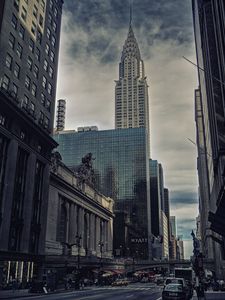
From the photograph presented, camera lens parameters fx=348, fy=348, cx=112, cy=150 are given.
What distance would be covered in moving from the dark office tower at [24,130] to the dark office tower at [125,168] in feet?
411

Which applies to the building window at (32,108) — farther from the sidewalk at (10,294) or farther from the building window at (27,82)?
the sidewalk at (10,294)

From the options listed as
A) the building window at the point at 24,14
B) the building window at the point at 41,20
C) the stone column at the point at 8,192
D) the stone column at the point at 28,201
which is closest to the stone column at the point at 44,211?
the stone column at the point at 28,201

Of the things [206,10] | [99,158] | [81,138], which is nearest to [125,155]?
[99,158]

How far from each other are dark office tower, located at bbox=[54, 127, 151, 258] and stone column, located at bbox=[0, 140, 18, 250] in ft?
454

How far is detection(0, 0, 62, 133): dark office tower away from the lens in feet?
173

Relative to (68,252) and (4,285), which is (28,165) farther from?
(68,252)

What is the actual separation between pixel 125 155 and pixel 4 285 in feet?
486

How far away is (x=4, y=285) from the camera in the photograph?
47219 millimetres

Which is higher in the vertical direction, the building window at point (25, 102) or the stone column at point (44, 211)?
the building window at point (25, 102)

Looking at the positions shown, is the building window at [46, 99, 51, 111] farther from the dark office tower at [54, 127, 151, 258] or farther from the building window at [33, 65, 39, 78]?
the dark office tower at [54, 127, 151, 258]

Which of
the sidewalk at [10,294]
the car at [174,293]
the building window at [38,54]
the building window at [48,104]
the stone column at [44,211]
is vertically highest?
the building window at [38,54]

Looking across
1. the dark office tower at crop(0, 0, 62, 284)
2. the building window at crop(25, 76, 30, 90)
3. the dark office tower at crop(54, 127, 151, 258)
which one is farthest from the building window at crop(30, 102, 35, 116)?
the dark office tower at crop(54, 127, 151, 258)

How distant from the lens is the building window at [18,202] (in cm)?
5196

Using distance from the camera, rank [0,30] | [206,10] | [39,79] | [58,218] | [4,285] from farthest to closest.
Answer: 1. [58,218]
2. [206,10]
3. [39,79]
4. [0,30]
5. [4,285]
